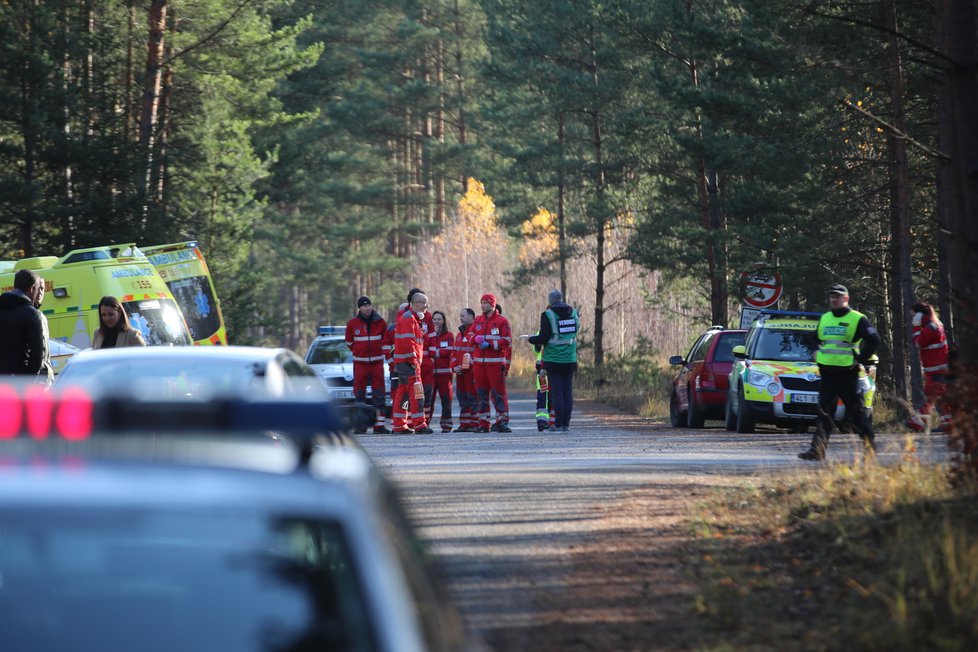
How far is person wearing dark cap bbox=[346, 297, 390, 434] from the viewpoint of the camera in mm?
22359

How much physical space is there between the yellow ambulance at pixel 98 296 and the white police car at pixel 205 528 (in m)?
17.9

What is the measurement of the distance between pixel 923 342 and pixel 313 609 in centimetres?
1899

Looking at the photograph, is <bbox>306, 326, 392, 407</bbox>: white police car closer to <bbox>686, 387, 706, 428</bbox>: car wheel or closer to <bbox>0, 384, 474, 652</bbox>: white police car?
<bbox>686, 387, 706, 428</bbox>: car wheel

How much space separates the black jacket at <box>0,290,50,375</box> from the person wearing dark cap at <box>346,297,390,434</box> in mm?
9217

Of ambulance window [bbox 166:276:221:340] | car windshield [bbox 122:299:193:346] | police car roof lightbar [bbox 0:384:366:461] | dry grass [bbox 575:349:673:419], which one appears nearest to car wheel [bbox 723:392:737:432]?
dry grass [bbox 575:349:673:419]

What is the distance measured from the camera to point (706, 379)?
23250 millimetres

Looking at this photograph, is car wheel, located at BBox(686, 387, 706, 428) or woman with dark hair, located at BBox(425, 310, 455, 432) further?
woman with dark hair, located at BBox(425, 310, 455, 432)

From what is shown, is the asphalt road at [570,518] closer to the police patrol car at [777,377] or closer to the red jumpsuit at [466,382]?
the police patrol car at [777,377]

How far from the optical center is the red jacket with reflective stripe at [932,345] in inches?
835

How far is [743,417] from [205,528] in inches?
727

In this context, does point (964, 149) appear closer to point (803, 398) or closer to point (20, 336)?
point (20, 336)

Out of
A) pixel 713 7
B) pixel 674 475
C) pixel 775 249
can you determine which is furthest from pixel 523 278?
pixel 674 475

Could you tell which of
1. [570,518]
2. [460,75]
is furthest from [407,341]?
[460,75]

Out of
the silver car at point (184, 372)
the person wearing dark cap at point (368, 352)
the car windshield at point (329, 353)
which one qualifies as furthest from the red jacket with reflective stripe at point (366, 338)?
the silver car at point (184, 372)
